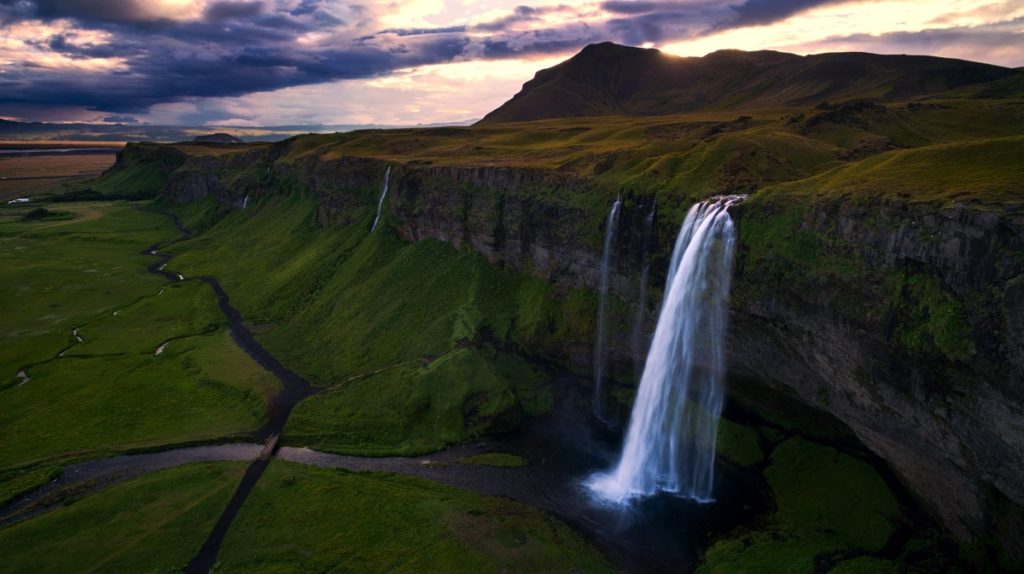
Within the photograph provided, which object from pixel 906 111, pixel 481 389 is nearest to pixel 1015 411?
pixel 481 389

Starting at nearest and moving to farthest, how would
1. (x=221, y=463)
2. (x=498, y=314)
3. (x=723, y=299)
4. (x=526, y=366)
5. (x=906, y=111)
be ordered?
(x=723, y=299), (x=221, y=463), (x=526, y=366), (x=498, y=314), (x=906, y=111)

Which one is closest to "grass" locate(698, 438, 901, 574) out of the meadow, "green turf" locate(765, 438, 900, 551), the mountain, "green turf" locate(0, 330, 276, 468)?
"green turf" locate(765, 438, 900, 551)

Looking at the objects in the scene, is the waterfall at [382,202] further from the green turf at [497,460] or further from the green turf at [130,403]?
the green turf at [497,460]

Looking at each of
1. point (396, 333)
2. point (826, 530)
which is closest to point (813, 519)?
point (826, 530)

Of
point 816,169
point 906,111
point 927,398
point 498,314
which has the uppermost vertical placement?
point 906,111

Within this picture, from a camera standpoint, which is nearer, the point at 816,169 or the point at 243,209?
the point at 816,169

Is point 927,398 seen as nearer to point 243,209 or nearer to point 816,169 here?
point 816,169
